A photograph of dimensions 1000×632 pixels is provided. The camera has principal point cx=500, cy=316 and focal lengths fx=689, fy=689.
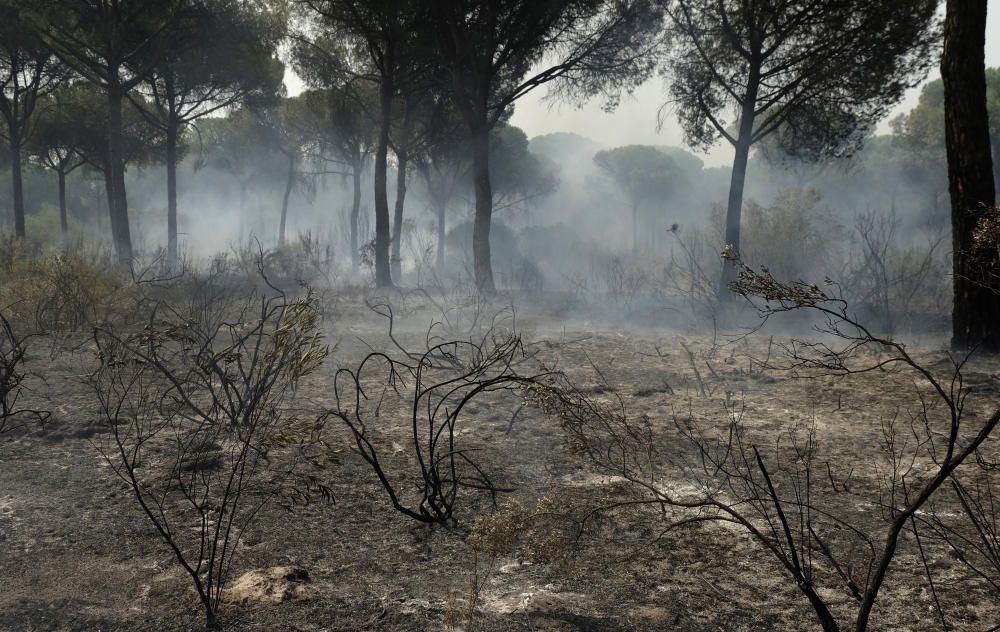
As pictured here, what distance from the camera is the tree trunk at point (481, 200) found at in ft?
45.3

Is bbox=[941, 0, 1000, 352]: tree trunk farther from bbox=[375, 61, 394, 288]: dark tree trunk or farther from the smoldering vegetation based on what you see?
bbox=[375, 61, 394, 288]: dark tree trunk

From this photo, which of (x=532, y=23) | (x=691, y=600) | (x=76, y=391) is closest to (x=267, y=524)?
(x=691, y=600)

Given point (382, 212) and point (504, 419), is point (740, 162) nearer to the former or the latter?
point (382, 212)

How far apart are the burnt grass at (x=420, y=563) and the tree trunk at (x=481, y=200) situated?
33.0ft

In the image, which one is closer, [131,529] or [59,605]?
[59,605]

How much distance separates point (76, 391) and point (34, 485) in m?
1.92

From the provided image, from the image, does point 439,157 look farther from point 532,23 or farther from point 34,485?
point 34,485

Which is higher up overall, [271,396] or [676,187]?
[676,187]

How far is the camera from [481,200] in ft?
46.5

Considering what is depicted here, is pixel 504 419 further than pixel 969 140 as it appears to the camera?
No

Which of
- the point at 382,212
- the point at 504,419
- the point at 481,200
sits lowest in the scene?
the point at 504,419

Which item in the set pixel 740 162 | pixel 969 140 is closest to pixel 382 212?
pixel 740 162

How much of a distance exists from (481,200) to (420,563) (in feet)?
40.1

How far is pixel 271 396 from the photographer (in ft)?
15.6
